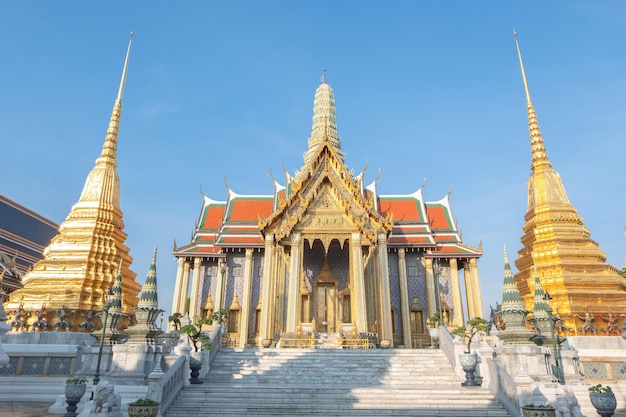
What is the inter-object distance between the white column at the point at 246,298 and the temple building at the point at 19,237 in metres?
Answer: 13.4

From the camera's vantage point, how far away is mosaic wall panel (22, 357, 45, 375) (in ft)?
42.3

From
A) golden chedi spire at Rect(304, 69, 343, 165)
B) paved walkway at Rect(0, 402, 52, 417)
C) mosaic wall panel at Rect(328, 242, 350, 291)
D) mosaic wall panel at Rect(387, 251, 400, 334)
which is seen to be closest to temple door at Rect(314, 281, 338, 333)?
mosaic wall panel at Rect(328, 242, 350, 291)

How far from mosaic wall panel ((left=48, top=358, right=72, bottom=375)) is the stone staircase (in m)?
4.48

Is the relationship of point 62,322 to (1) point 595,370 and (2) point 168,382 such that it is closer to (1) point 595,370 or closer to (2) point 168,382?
(2) point 168,382

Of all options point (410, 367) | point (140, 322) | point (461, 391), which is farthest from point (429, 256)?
point (140, 322)

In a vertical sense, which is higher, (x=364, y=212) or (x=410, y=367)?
(x=364, y=212)

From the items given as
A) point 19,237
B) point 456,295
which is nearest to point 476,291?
point 456,295

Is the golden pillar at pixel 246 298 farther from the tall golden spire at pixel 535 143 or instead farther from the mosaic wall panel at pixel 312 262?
the tall golden spire at pixel 535 143

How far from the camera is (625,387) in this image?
13.0 meters

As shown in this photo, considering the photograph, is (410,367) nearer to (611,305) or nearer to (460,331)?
(460,331)

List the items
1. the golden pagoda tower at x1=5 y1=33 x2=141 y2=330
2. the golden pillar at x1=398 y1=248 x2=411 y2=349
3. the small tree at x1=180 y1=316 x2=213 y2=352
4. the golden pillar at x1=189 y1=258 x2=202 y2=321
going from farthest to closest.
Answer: the golden pillar at x1=189 y1=258 x2=202 y2=321 → the golden pillar at x1=398 y1=248 x2=411 y2=349 → the golden pagoda tower at x1=5 y1=33 x2=141 y2=330 → the small tree at x1=180 y1=316 x2=213 y2=352

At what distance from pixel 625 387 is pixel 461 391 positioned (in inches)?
280

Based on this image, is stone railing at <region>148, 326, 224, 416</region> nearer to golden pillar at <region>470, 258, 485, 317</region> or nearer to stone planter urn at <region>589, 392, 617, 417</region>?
stone planter urn at <region>589, 392, 617, 417</region>

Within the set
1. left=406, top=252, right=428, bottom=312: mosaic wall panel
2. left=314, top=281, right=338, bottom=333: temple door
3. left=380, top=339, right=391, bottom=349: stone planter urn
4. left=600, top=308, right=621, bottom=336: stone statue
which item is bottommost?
left=380, top=339, right=391, bottom=349: stone planter urn
